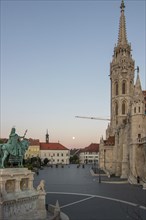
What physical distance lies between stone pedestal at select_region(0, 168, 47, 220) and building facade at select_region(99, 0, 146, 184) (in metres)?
25.7

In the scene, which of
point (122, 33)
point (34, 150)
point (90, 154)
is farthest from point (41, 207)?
point (90, 154)

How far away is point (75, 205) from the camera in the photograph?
2536 centimetres

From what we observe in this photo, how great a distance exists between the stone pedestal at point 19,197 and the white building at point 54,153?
122718 mm

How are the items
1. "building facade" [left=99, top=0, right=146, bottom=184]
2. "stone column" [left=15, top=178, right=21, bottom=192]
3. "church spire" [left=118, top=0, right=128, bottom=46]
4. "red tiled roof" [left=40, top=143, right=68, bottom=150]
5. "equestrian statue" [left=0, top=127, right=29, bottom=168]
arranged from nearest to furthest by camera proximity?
"stone column" [left=15, top=178, right=21, bottom=192], "equestrian statue" [left=0, top=127, right=29, bottom=168], "building facade" [left=99, top=0, right=146, bottom=184], "church spire" [left=118, top=0, right=128, bottom=46], "red tiled roof" [left=40, top=143, right=68, bottom=150]

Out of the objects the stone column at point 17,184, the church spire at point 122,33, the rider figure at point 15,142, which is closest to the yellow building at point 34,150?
the church spire at point 122,33

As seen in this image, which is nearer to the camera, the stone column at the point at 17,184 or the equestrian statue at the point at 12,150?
the stone column at the point at 17,184

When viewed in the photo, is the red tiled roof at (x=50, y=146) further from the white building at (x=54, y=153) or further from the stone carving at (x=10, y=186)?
the stone carving at (x=10, y=186)

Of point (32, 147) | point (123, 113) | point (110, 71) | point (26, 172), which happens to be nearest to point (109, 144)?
point (123, 113)

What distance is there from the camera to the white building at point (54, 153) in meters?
143

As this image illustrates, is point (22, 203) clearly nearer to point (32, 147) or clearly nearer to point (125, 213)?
point (125, 213)

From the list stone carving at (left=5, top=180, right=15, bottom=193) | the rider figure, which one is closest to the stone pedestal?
stone carving at (left=5, top=180, right=15, bottom=193)

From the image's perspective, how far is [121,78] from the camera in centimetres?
7931

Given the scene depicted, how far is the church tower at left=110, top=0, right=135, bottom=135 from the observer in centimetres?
7850

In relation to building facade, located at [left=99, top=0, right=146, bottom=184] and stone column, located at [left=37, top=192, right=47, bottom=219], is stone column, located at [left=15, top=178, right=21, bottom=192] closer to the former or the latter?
stone column, located at [left=37, top=192, right=47, bottom=219]
